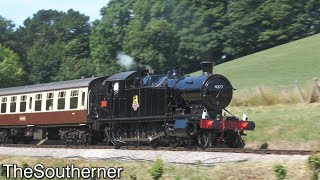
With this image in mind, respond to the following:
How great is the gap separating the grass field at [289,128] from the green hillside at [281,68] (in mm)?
10546

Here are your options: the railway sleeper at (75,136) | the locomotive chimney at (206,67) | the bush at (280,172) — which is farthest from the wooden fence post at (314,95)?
the bush at (280,172)

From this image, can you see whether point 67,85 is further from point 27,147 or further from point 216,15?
point 216,15

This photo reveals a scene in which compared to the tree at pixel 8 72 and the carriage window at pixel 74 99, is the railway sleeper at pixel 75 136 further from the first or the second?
the tree at pixel 8 72

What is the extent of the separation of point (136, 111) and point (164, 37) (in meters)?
61.3

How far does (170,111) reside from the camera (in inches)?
734

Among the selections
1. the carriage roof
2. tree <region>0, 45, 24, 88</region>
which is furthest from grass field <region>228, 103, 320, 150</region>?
tree <region>0, 45, 24, 88</region>

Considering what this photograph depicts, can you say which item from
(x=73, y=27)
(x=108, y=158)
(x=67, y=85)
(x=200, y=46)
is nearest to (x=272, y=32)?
(x=200, y=46)

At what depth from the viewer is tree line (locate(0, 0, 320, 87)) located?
254 feet

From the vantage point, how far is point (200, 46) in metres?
80.1

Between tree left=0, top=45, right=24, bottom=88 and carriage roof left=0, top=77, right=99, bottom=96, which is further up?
tree left=0, top=45, right=24, bottom=88

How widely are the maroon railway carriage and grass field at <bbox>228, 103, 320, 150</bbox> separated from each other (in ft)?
23.4

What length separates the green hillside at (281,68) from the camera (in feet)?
120

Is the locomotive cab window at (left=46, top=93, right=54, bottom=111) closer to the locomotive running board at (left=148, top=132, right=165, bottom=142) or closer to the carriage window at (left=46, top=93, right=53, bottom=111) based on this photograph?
the carriage window at (left=46, top=93, right=53, bottom=111)

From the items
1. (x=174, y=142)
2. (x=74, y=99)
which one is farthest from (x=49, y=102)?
(x=174, y=142)
